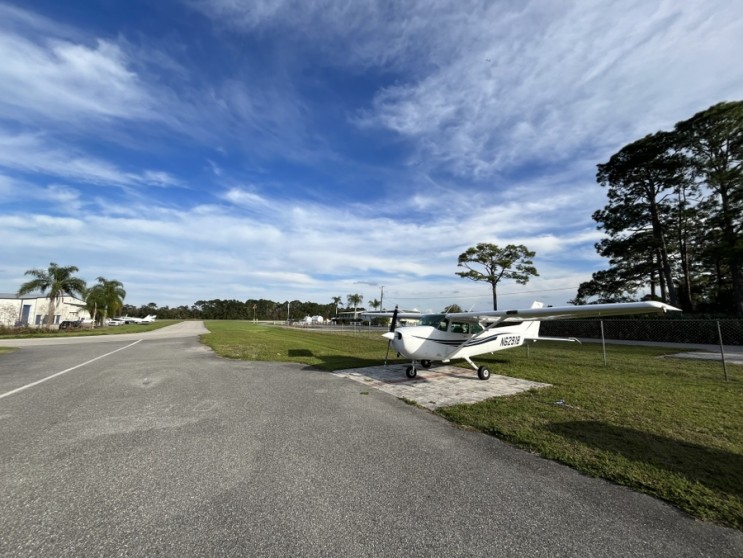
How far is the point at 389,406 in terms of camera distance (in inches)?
288

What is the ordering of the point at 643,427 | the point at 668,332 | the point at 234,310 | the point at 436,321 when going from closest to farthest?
1. the point at 643,427
2. the point at 436,321
3. the point at 668,332
4. the point at 234,310

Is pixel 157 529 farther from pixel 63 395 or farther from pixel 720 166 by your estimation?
pixel 720 166

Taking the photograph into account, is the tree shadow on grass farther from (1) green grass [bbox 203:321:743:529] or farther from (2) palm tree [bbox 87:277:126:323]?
(2) palm tree [bbox 87:277:126:323]

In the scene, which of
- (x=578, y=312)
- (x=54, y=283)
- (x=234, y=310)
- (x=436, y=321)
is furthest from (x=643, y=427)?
(x=234, y=310)

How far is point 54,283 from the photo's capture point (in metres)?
39.7

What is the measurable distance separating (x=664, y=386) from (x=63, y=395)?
1570cm

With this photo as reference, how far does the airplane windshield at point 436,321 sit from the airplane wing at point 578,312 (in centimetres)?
23

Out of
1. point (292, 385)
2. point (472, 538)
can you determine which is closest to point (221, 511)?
point (472, 538)

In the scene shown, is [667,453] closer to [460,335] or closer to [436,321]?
[460,335]

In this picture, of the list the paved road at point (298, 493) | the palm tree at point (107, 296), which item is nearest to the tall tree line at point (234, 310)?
the palm tree at point (107, 296)

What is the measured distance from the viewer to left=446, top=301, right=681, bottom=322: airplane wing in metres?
6.94

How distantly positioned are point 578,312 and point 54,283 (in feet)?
179

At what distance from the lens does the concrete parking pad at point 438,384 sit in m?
8.12

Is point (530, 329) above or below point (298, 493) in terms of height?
above
